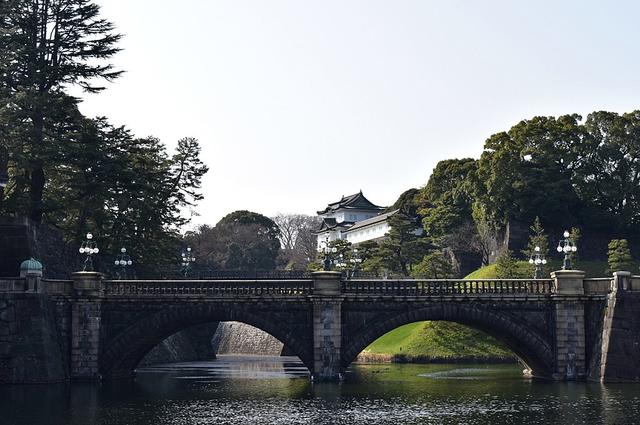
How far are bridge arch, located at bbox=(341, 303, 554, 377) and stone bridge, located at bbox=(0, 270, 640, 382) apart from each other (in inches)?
2.4

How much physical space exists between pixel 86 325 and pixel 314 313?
14.4 meters

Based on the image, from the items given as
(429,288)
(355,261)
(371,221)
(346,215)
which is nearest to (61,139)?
(429,288)

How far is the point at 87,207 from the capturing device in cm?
7562

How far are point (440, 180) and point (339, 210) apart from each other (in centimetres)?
5814

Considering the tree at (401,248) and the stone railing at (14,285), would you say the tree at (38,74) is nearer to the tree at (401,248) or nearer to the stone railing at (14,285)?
A: the stone railing at (14,285)

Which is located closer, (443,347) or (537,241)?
(443,347)

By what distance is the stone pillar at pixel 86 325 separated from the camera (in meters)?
62.3

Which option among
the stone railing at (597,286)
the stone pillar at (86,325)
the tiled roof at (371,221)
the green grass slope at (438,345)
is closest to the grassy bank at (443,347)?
the green grass slope at (438,345)

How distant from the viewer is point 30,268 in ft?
201

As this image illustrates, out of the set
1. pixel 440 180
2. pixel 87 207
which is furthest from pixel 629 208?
pixel 87 207

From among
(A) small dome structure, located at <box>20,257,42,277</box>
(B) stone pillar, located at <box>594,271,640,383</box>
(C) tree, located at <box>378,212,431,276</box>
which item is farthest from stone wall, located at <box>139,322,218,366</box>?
(B) stone pillar, located at <box>594,271,640,383</box>

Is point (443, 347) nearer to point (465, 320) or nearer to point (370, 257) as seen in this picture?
point (465, 320)

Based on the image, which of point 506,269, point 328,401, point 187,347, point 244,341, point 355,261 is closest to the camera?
point 328,401

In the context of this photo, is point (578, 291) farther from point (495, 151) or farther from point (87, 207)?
point (495, 151)
